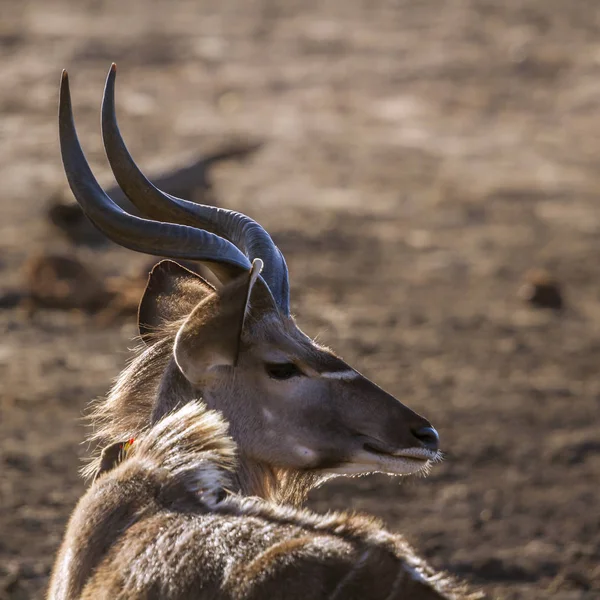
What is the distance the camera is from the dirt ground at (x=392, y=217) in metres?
8.30

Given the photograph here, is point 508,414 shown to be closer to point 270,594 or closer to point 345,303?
point 345,303

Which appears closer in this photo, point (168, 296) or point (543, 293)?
point (168, 296)

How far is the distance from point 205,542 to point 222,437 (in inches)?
29.0

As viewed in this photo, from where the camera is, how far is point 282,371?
4848 millimetres

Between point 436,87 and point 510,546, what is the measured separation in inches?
547

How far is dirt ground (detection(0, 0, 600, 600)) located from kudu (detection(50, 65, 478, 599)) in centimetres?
259

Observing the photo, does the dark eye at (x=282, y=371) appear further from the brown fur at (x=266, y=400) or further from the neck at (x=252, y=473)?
the neck at (x=252, y=473)

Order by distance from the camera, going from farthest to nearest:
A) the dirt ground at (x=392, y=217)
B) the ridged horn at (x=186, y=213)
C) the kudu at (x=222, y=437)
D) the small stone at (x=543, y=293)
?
the small stone at (x=543, y=293) < the dirt ground at (x=392, y=217) < the ridged horn at (x=186, y=213) < the kudu at (x=222, y=437)

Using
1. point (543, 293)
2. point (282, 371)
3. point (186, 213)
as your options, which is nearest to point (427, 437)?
point (282, 371)

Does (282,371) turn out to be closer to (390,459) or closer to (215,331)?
(215,331)

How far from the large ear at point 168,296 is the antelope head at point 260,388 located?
0.33 m

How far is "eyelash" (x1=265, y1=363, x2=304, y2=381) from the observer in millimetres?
4840

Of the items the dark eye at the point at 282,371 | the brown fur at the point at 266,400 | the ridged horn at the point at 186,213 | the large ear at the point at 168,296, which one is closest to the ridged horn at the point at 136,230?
the brown fur at the point at 266,400

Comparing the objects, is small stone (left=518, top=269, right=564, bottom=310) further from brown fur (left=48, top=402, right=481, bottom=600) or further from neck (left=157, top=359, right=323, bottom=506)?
brown fur (left=48, top=402, right=481, bottom=600)
